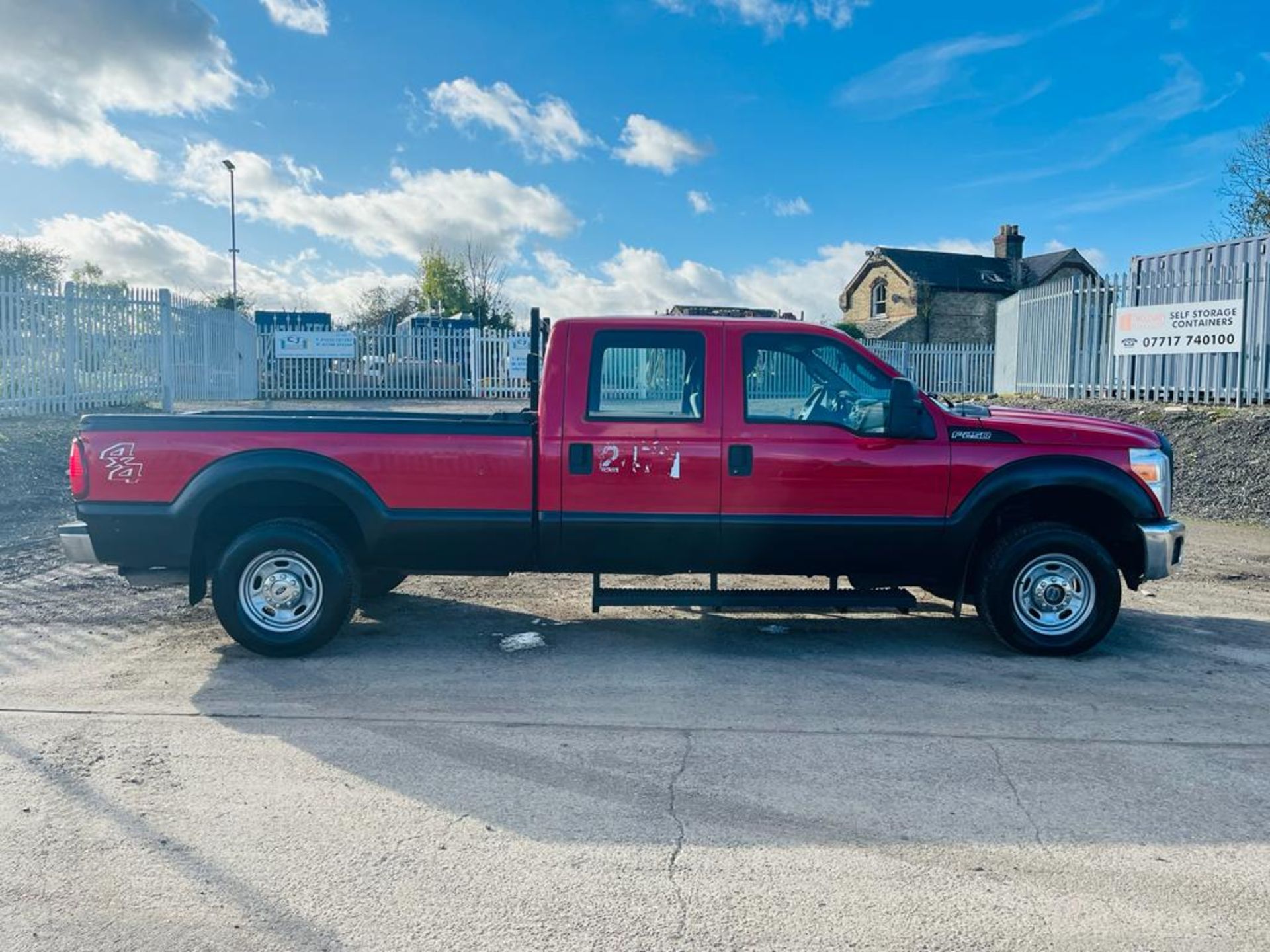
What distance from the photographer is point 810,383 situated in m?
5.53

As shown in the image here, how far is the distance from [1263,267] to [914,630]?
34.7 feet

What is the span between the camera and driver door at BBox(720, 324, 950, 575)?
5.36m

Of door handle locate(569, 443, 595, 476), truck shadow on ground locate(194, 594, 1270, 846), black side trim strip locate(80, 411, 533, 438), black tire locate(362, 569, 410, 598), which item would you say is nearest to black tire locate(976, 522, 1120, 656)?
truck shadow on ground locate(194, 594, 1270, 846)

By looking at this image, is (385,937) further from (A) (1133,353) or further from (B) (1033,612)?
(A) (1133,353)

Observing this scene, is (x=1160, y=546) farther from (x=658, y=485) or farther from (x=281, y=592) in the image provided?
(x=281, y=592)

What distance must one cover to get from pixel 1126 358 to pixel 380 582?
13.7 meters

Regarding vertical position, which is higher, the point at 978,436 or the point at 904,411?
the point at 904,411

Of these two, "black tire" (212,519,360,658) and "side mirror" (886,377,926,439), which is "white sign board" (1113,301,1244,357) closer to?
"side mirror" (886,377,926,439)

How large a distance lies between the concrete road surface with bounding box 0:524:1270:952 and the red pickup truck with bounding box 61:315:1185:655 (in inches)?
19.5

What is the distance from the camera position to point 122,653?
5.54 metres

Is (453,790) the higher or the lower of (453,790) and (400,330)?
the lower

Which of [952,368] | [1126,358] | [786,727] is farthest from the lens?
A: [952,368]

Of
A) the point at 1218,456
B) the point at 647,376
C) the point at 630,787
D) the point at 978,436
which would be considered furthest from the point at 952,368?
the point at 630,787

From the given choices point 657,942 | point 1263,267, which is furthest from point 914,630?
point 1263,267
